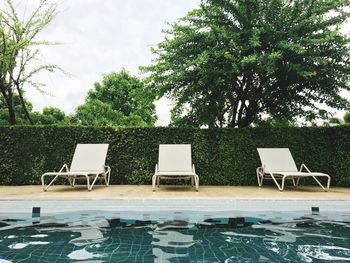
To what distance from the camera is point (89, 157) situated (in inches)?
314

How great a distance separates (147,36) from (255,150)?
6129 millimetres

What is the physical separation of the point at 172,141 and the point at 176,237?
505cm

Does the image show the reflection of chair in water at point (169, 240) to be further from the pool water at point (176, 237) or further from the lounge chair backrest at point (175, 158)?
the lounge chair backrest at point (175, 158)

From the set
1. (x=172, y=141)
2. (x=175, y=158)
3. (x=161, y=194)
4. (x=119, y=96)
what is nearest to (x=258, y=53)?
(x=172, y=141)

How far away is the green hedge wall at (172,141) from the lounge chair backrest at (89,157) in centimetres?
73

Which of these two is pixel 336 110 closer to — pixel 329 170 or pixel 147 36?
pixel 329 170

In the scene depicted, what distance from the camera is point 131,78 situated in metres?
31.5

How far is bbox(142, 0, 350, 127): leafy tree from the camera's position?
28.1 ft

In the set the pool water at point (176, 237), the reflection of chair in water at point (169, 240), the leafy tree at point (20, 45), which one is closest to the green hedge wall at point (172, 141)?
the leafy tree at point (20, 45)

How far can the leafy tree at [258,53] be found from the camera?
8.57 meters

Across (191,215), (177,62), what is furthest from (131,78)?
(191,215)

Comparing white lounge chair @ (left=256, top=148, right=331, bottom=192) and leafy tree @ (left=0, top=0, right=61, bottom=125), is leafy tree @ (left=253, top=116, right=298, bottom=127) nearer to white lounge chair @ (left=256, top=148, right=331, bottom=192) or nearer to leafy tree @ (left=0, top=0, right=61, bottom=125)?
white lounge chair @ (left=256, top=148, right=331, bottom=192)

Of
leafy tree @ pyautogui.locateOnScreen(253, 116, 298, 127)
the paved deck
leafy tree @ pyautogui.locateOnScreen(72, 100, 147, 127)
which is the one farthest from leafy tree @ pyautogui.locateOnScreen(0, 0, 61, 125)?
leafy tree @ pyautogui.locateOnScreen(72, 100, 147, 127)

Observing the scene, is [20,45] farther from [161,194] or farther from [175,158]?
[161,194]
